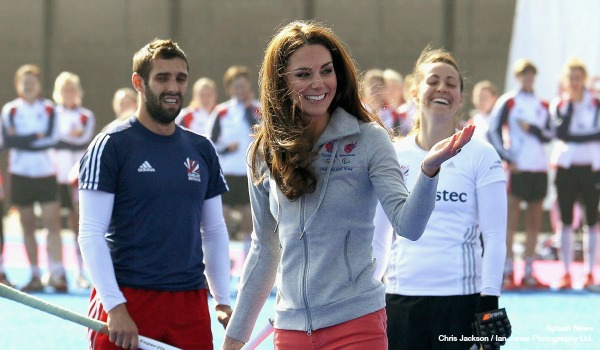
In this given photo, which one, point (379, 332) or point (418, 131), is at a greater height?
point (418, 131)

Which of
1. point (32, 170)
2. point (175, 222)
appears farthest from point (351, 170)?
point (32, 170)

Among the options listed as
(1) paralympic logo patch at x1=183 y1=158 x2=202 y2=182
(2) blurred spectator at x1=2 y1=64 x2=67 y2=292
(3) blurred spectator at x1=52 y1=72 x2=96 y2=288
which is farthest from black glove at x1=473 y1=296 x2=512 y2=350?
(3) blurred spectator at x1=52 y1=72 x2=96 y2=288

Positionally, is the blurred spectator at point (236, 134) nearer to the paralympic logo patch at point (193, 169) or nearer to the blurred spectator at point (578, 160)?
the blurred spectator at point (578, 160)

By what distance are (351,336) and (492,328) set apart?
4.11 ft

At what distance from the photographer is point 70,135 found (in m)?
13.3

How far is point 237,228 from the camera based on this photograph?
1750 cm

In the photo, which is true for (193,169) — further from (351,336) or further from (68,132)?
(68,132)

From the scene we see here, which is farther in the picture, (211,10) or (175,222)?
(211,10)

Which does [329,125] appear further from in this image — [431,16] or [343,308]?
[431,16]

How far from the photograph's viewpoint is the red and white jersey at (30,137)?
12641 millimetres

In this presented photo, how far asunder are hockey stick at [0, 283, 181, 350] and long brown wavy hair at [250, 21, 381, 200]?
1.10 metres

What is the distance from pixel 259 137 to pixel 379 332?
83cm

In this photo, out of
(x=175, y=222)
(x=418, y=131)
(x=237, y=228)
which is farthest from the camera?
(x=237, y=228)

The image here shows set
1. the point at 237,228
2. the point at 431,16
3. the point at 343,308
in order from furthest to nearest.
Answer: the point at 431,16 < the point at 237,228 < the point at 343,308
